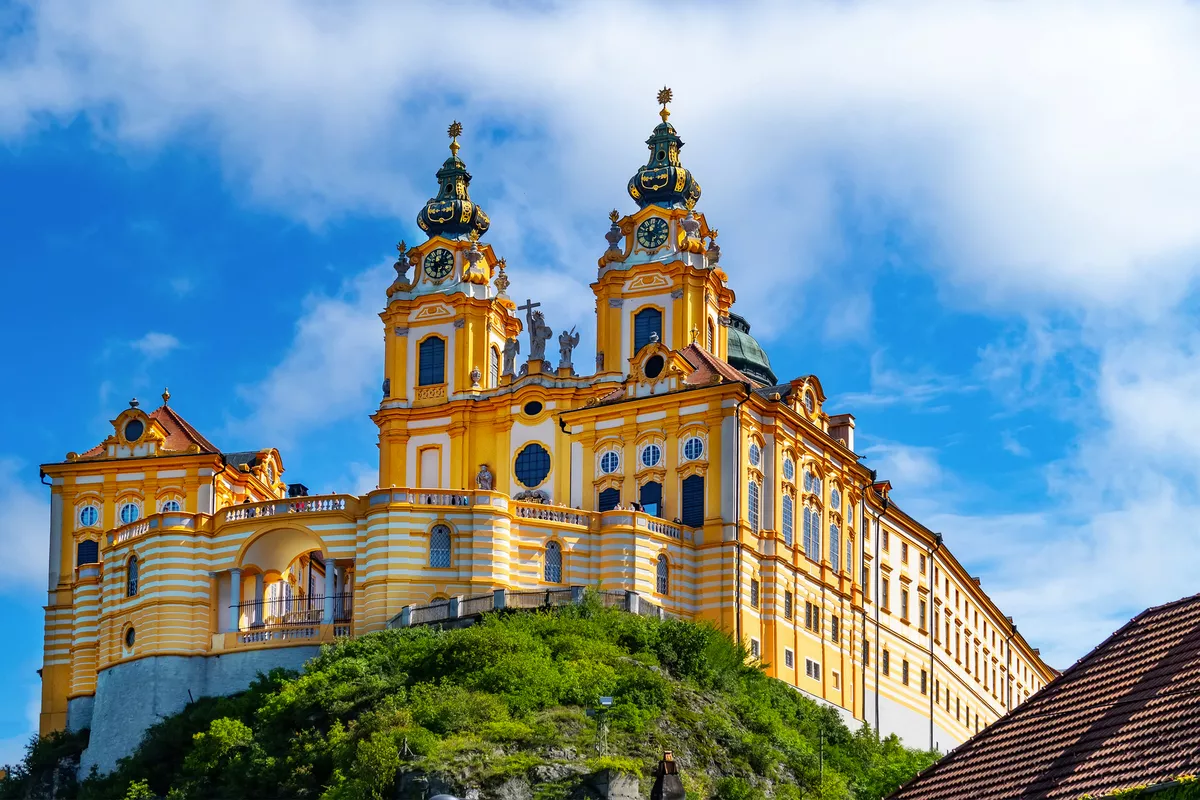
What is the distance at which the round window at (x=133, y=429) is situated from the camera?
92812 mm

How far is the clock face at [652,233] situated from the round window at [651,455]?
1206 centimetres

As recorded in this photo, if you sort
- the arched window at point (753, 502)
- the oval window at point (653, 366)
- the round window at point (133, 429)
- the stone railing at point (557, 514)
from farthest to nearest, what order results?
the round window at point (133, 429)
the oval window at point (653, 366)
the arched window at point (753, 502)
the stone railing at point (557, 514)

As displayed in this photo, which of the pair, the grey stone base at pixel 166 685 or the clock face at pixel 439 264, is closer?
the grey stone base at pixel 166 685

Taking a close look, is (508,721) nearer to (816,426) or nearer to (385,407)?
(816,426)

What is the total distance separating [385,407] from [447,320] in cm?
485

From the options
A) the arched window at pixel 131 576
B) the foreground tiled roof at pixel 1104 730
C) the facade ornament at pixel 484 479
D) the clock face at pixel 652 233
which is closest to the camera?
the foreground tiled roof at pixel 1104 730

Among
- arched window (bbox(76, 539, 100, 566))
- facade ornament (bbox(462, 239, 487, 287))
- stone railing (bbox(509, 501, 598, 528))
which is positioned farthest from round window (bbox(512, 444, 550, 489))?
arched window (bbox(76, 539, 100, 566))

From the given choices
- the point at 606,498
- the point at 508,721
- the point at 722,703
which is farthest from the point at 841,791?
the point at 606,498

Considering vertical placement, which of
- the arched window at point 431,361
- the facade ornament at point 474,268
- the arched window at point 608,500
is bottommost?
the arched window at point 608,500

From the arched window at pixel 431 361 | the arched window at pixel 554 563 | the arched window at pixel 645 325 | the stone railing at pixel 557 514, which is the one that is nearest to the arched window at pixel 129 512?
the arched window at pixel 431 361

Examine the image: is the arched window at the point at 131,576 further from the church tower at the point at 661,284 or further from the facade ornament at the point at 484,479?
the church tower at the point at 661,284

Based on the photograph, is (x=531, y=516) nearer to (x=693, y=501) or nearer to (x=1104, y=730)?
(x=693, y=501)

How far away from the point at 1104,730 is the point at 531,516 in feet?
168

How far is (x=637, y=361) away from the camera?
87062mm
